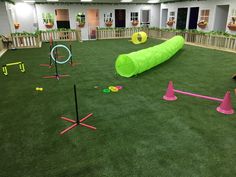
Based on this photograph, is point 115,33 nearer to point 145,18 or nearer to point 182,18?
point 145,18

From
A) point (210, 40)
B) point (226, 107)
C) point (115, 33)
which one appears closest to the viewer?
point (226, 107)

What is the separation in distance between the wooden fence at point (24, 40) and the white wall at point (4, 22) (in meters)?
1.53

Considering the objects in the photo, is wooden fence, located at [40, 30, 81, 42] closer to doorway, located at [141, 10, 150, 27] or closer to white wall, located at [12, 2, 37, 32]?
white wall, located at [12, 2, 37, 32]

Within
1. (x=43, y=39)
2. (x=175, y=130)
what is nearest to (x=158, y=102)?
(x=175, y=130)

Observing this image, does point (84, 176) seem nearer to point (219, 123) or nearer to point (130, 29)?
point (219, 123)

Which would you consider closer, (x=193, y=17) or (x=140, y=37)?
(x=140, y=37)

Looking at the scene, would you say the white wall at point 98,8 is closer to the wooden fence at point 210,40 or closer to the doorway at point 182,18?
the doorway at point 182,18

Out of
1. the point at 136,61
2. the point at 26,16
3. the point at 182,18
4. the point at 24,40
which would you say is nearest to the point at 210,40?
the point at 182,18

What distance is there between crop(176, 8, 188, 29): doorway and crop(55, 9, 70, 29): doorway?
33.9ft

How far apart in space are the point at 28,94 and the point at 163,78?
4.45 m

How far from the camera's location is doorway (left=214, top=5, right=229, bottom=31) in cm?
1479

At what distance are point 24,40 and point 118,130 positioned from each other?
1250 centimetres

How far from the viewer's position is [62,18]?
2052 cm

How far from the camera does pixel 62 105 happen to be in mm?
5125
